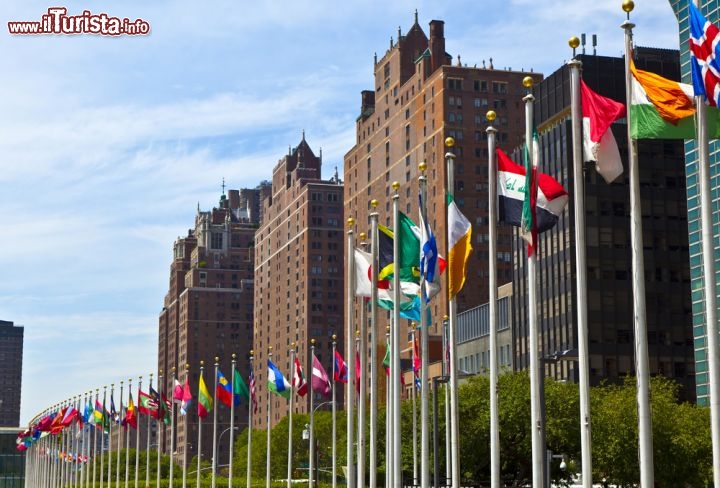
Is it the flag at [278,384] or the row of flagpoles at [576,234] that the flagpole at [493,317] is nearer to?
the row of flagpoles at [576,234]

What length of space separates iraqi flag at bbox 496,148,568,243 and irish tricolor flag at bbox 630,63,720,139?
4843 millimetres

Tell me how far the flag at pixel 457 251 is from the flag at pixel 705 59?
11.7m

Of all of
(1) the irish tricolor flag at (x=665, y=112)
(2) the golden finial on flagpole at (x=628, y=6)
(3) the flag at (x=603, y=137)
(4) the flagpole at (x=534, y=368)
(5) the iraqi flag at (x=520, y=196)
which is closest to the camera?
(1) the irish tricolor flag at (x=665, y=112)

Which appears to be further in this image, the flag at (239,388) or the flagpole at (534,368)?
the flag at (239,388)

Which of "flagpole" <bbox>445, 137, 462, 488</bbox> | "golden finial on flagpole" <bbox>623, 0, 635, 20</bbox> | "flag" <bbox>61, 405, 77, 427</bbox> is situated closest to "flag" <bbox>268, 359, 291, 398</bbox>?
"flagpole" <bbox>445, 137, 462, 488</bbox>

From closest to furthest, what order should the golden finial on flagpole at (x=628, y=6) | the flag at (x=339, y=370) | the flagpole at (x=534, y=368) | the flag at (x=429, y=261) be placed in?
1. the golden finial on flagpole at (x=628, y=6)
2. the flagpole at (x=534, y=368)
3. the flag at (x=429, y=261)
4. the flag at (x=339, y=370)

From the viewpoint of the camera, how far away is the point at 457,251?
40.5 metres

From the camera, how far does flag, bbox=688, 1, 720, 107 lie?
1188 inches

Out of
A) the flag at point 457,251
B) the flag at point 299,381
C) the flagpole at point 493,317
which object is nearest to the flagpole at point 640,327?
the flagpole at point 493,317

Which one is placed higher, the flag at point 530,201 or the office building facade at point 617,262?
the office building facade at point 617,262

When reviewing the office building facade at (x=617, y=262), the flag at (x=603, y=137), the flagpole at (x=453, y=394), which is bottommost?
the flagpole at (x=453, y=394)

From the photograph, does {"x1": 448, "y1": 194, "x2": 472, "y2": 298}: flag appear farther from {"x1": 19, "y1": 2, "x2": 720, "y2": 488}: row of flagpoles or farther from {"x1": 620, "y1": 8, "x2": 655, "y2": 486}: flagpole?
{"x1": 620, "y1": 8, "x2": 655, "y2": 486}: flagpole

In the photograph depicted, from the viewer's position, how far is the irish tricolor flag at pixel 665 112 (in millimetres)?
31375

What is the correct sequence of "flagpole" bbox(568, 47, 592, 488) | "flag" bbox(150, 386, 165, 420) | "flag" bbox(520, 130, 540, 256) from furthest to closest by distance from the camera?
"flag" bbox(150, 386, 165, 420) → "flag" bbox(520, 130, 540, 256) → "flagpole" bbox(568, 47, 592, 488)
